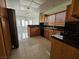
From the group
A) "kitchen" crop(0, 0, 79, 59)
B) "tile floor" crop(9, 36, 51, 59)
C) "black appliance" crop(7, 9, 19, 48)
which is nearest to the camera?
"kitchen" crop(0, 0, 79, 59)

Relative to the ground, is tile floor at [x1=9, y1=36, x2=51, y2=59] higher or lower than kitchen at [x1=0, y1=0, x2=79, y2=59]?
lower

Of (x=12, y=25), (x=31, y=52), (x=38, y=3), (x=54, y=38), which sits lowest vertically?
(x=31, y=52)

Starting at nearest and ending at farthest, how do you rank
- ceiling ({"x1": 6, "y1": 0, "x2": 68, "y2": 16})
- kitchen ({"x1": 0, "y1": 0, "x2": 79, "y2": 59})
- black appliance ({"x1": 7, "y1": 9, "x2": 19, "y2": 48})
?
kitchen ({"x1": 0, "y1": 0, "x2": 79, "y2": 59}), black appliance ({"x1": 7, "y1": 9, "x2": 19, "y2": 48}), ceiling ({"x1": 6, "y1": 0, "x2": 68, "y2": 16})

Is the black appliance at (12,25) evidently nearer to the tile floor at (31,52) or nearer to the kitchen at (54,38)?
the kitchen at (54,38)

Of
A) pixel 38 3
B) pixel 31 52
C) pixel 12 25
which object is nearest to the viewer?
pixel 31 52

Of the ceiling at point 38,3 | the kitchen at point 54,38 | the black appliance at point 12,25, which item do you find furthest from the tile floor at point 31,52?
the ceiling at point 38,3

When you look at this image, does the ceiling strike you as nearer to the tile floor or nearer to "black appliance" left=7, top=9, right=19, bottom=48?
"black appliance" left=7, top=9, right=19, bottom=48

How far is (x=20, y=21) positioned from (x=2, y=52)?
11306 mm

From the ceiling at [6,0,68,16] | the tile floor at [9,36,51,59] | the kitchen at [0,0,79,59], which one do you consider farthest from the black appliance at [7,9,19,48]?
the ceiling at [6,0,68,16]

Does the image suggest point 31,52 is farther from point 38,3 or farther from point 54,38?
point 38,3

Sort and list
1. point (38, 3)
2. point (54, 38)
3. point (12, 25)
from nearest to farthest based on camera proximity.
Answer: point (54, 38), point (12, 25), point (38, 3)

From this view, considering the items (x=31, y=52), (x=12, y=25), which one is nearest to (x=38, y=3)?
(x=12, y=25)

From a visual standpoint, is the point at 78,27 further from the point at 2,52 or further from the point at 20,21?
the point at 20,21

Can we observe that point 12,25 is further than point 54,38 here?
Yes
